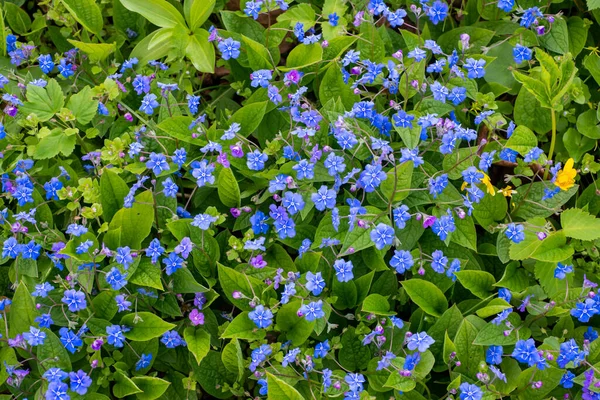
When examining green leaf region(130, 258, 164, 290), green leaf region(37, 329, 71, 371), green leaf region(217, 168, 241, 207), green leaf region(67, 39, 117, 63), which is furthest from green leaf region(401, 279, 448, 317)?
green leaf region(67, 39, 117, 63)

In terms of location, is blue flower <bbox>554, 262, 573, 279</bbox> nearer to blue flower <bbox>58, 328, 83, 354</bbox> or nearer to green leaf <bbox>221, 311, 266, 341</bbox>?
green leaf <bbox>221, 311, 266, 341</bbox>

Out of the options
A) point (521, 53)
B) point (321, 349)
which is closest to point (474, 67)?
point (521, 53)

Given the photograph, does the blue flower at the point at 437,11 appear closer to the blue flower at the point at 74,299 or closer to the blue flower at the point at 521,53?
the blue flower at the point at 521,53

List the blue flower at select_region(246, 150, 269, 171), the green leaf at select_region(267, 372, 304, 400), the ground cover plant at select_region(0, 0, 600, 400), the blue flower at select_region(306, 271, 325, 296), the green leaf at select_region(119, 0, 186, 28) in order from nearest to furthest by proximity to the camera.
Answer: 1. the green leaf at select_region(267, 372, 304, 400)
2. the blue flower at select_region(306, 271, 325, 296)
3. the ground cover plant at select_region(0, 0, 600, 400)
4. the blue flower at select_region(246, 150, 269, 171)
5. the green leaf at select_region(119, 0, 186, 28)

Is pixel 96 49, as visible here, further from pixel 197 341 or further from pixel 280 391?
pixel 280 391

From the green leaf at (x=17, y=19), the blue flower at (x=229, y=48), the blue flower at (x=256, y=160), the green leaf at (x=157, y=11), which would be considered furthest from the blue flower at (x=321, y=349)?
the green leaf at (x=17, y=19)

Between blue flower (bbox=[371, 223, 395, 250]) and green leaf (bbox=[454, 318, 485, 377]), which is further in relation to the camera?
green leaf (bbox=[454, 318, 485, 377])

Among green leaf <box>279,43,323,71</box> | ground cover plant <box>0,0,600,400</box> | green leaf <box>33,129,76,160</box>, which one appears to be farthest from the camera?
green leaf <box>279,43,323,71</box>
